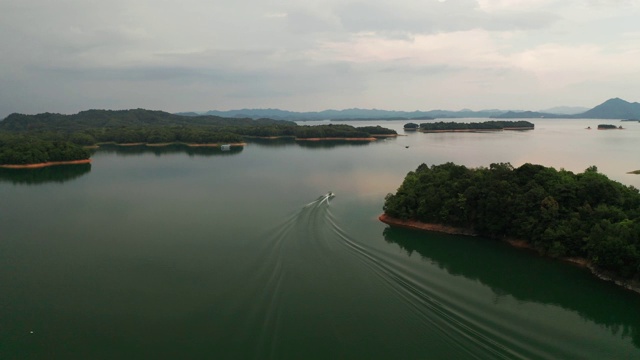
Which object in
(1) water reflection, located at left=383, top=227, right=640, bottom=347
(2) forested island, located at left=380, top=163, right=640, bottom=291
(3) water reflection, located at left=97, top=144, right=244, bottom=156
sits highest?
(3) water reflection, located at left=97, top=144, right=244, bottom=156

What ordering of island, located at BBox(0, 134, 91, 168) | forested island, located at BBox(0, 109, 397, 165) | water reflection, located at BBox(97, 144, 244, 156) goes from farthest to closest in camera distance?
water reflection, located at BBox(97, 144, 244, 156)
forested island, located at BBox(0, 109, 397, 165)
island, located at BBox(0, 134, 91, 168)

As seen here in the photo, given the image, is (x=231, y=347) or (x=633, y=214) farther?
(x=633, y=214)

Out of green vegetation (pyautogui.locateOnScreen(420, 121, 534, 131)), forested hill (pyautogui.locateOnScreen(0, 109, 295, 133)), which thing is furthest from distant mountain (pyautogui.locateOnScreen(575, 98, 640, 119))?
forested hill (pyautogui.locateOnScreen(0, 109, 295, 133))

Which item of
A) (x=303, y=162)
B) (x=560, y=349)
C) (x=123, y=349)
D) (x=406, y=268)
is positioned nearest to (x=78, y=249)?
(x=123, y=349)

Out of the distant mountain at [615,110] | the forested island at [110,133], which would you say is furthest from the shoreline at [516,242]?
the distant mountain at [615,110]

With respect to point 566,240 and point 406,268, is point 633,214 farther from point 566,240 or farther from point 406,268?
point 406,268

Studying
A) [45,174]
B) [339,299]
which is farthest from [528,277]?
[45,174]

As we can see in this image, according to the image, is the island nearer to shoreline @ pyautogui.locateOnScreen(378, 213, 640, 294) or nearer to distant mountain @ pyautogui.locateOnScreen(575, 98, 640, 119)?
shoreline @ pyautogui.locateOnScreen(378, 213, 640, 294)
